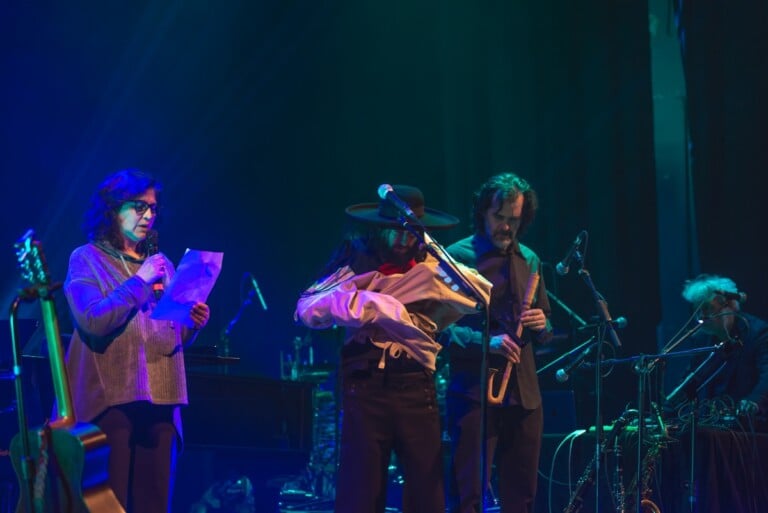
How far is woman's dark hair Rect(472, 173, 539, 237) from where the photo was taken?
14.3 ft

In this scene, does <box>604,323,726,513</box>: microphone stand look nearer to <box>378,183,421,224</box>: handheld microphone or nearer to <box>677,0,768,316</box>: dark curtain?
<box>677,0,768,316</box>: dark curtain

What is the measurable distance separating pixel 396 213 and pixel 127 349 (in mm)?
1169

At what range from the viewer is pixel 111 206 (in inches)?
148

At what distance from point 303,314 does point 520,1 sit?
5700mm

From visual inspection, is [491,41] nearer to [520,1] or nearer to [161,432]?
[520,1]

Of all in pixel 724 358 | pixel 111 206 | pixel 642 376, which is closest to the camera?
pixel 111 206

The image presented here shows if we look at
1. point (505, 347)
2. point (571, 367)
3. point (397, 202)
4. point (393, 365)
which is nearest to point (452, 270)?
point (397, 202)

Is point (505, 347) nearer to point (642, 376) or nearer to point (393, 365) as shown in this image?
point (393, 365)

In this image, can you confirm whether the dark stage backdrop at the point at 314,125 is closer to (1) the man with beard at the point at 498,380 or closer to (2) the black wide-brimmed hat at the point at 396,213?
(1) the man with beard at the point at 498,380

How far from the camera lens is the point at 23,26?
21.8 feet

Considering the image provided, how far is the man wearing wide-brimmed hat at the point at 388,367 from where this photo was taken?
3.52 meters

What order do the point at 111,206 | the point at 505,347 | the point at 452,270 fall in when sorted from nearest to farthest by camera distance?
the point at 452,270 → the point at 111,206 → the point at 505,347

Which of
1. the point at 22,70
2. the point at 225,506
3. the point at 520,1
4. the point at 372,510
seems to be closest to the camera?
the point at 372,510

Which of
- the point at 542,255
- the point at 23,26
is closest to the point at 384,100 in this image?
the point at 542,255
